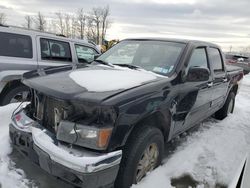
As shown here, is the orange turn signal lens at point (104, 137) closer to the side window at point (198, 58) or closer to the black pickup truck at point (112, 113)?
the black pickup truck at point (112, 113)

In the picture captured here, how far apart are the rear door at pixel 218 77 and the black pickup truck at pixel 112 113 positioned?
678 mm

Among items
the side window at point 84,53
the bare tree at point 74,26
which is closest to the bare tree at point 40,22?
the bare tree at point 74,26

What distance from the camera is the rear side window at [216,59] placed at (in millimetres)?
4976

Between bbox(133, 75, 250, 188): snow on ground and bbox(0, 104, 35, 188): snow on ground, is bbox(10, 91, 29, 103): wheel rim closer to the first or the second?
bbox(0, 104, 35, 188): snow on ground

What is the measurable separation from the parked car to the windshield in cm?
178

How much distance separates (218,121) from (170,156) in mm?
2516

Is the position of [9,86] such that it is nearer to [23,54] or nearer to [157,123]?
[23,54]

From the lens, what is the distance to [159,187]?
322 cm

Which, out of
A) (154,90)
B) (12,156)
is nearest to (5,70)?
(12,156)

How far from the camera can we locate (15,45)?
5.51 meters

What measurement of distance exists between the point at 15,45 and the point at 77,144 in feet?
11.9

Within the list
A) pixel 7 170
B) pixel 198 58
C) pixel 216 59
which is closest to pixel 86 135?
pixel 7 170

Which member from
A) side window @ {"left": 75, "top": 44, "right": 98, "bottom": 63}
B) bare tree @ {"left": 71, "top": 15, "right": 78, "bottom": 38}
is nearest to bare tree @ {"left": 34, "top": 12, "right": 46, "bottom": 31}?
bare tree @ {"left": 71, "top": 15, "right": 78, "bottom": 38}

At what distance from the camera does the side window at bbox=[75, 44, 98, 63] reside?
6.62m
